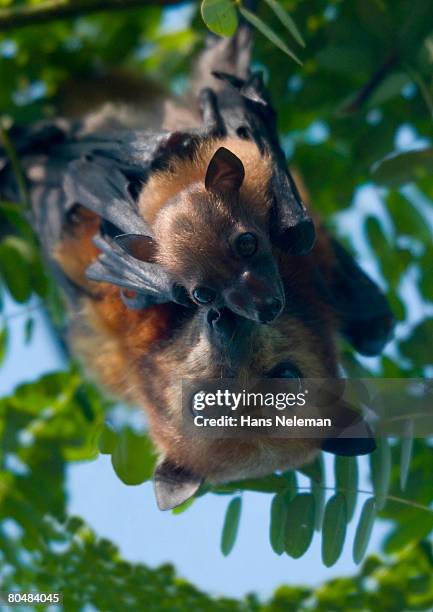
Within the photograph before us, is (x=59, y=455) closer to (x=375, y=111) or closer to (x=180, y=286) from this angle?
(x=180, y=286)

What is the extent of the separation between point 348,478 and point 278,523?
0.26m

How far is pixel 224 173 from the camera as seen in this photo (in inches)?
113

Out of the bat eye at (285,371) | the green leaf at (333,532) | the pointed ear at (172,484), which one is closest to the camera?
the green leaf at (333,532)

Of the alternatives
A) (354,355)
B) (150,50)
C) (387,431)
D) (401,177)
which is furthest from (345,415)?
(150,50)

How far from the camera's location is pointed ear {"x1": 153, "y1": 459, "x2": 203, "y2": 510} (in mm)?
2910

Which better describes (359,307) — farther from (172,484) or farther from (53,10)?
(53,10)

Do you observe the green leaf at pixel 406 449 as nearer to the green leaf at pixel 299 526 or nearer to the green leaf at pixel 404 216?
the green leaf at pixel 299 526

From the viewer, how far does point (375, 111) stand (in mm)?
4074

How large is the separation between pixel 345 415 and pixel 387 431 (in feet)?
0.51

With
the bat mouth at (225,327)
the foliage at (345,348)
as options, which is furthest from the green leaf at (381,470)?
the bat mouth at (225,327)

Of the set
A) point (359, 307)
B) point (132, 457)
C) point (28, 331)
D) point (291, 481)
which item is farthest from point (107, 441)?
point (359, 307)

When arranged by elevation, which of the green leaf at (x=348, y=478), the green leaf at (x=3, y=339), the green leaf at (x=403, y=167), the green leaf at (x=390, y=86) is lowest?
the green leaf at (x=348, y=478)

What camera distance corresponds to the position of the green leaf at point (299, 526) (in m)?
2.68

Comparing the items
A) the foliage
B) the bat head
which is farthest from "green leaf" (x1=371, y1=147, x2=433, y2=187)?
the bat head
